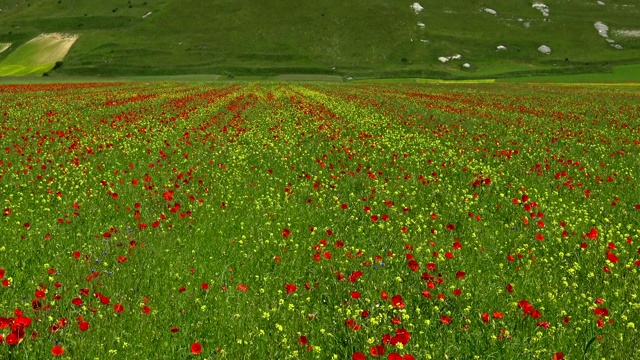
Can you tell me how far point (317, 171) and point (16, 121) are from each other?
56.5 feet

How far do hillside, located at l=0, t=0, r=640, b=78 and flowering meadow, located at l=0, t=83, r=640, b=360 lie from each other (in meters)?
109

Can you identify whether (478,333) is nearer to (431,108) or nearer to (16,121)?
(16,121)

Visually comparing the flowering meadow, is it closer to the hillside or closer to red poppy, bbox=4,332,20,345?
red poppy, bbox=4,332,20,345

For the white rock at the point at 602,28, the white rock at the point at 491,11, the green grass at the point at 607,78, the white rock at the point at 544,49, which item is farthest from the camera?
the white rock at the point at 491,11

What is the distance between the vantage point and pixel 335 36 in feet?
511

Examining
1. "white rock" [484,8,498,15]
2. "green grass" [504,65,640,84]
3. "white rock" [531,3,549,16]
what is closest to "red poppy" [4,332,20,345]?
"green grass" [504,65,640,84]

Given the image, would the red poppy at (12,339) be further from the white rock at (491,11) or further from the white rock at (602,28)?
the white rock at (491,11)

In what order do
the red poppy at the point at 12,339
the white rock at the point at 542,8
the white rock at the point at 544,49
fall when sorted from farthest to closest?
the white rock at the point at 542,8, the white rock at the point at 544,49, the red poppy at the point at 12,339

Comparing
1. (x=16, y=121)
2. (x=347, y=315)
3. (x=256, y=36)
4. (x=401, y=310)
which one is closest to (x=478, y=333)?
(x=401, y=310)

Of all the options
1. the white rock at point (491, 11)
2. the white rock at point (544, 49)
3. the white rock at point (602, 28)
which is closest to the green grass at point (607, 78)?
the white rock at point (544, 49)

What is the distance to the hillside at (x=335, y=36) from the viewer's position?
135 meters

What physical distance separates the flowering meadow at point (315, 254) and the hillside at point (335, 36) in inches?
4298

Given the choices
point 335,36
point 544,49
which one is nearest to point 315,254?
point 335,36

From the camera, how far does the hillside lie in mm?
134875
